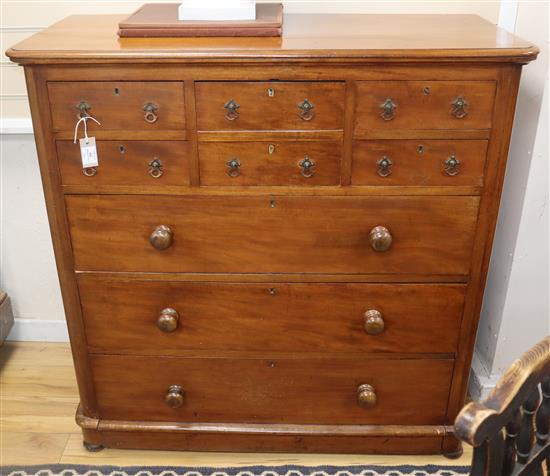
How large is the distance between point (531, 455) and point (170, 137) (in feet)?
3.41

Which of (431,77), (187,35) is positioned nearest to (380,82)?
(431,77)

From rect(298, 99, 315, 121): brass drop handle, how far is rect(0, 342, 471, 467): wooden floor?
1.07 meters

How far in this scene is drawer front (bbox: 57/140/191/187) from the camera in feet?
5.24

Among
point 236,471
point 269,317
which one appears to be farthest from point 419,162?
point 236,471

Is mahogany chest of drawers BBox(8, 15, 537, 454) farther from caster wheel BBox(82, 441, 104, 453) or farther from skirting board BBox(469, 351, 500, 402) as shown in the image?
skirting board BBox(469, 351, 500, 402)

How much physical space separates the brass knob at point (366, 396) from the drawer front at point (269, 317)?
0.41 ft

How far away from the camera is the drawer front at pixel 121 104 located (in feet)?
5.04

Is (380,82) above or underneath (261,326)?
above

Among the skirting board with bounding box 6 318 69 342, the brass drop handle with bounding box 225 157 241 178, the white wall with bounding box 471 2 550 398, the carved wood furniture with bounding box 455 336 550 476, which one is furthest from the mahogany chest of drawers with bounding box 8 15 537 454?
the carved wood furniture with bounding box 455 336 550 476

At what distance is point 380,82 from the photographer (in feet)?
5.00

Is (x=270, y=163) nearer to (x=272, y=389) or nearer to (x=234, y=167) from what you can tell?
(x=234, y=167)

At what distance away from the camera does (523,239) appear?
1.96m

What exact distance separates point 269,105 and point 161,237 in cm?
44

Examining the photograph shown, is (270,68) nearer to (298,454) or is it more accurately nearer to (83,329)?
(83,329)
